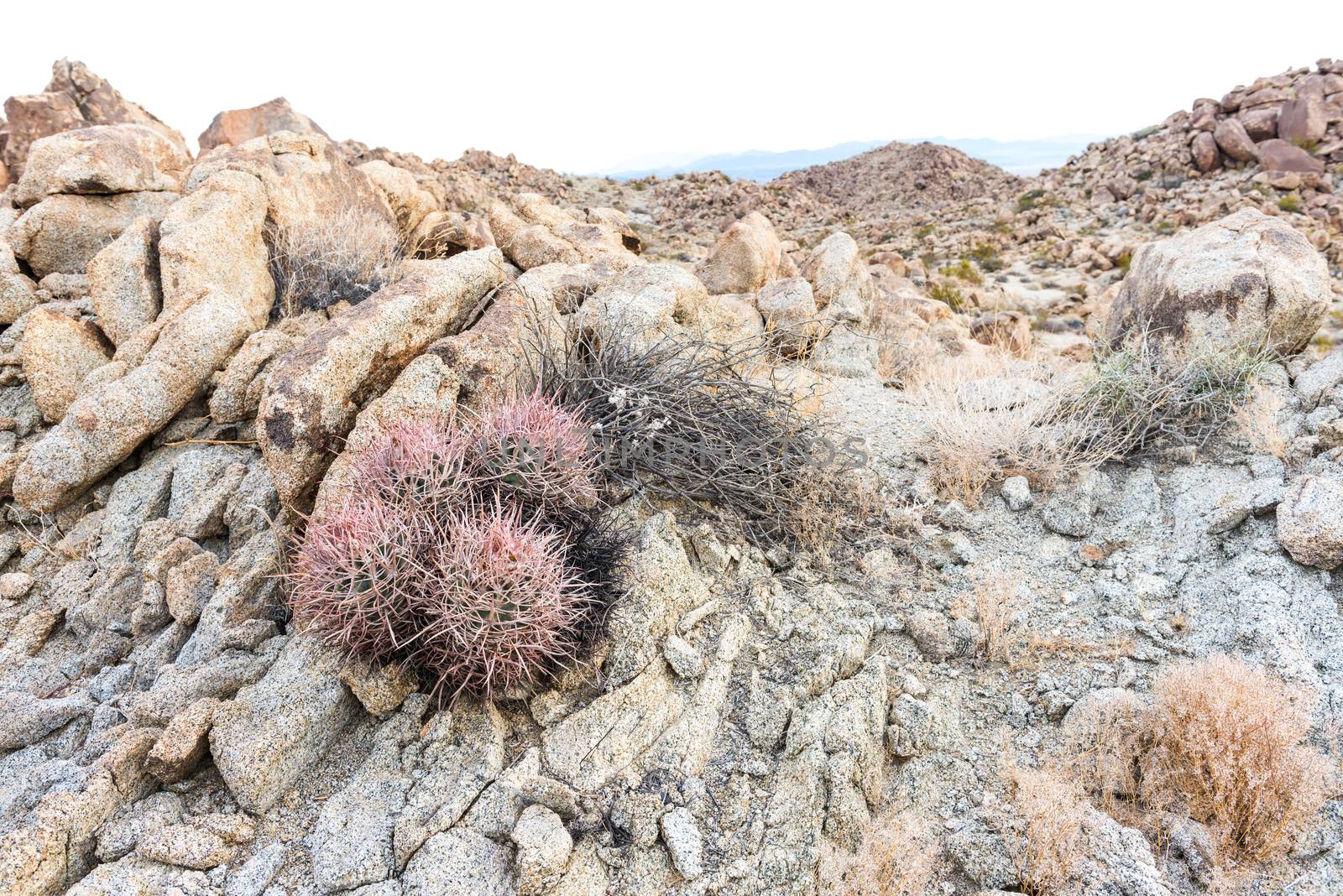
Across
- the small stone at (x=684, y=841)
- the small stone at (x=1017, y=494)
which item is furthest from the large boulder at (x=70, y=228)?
the small stone at (x=1017, y=494)

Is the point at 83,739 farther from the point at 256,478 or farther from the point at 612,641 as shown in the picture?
the point at 612,641

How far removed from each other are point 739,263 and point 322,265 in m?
4.03

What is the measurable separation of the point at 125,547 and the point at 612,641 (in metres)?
2.88

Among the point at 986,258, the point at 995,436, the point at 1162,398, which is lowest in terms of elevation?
the point at 986,258

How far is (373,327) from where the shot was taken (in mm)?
3963

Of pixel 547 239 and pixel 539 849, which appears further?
pixel 547 239

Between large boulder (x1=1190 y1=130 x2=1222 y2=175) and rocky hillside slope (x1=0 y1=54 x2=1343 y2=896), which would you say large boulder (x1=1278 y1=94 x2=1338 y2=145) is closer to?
large boulder (x1=1190 y1=130 x2=1222 y2=175)

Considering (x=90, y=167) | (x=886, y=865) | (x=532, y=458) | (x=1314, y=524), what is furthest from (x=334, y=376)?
(x=1314, y=524)

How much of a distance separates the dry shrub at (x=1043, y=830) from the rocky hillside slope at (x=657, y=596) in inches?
0.6

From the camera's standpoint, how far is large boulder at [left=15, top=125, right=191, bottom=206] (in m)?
6.26

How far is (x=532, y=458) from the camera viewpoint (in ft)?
10.1

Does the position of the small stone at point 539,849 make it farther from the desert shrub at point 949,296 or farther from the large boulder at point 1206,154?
the large boulder at point 1206,154

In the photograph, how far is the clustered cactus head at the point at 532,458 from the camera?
308 cm

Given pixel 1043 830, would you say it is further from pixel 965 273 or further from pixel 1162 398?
pixel 965 273
